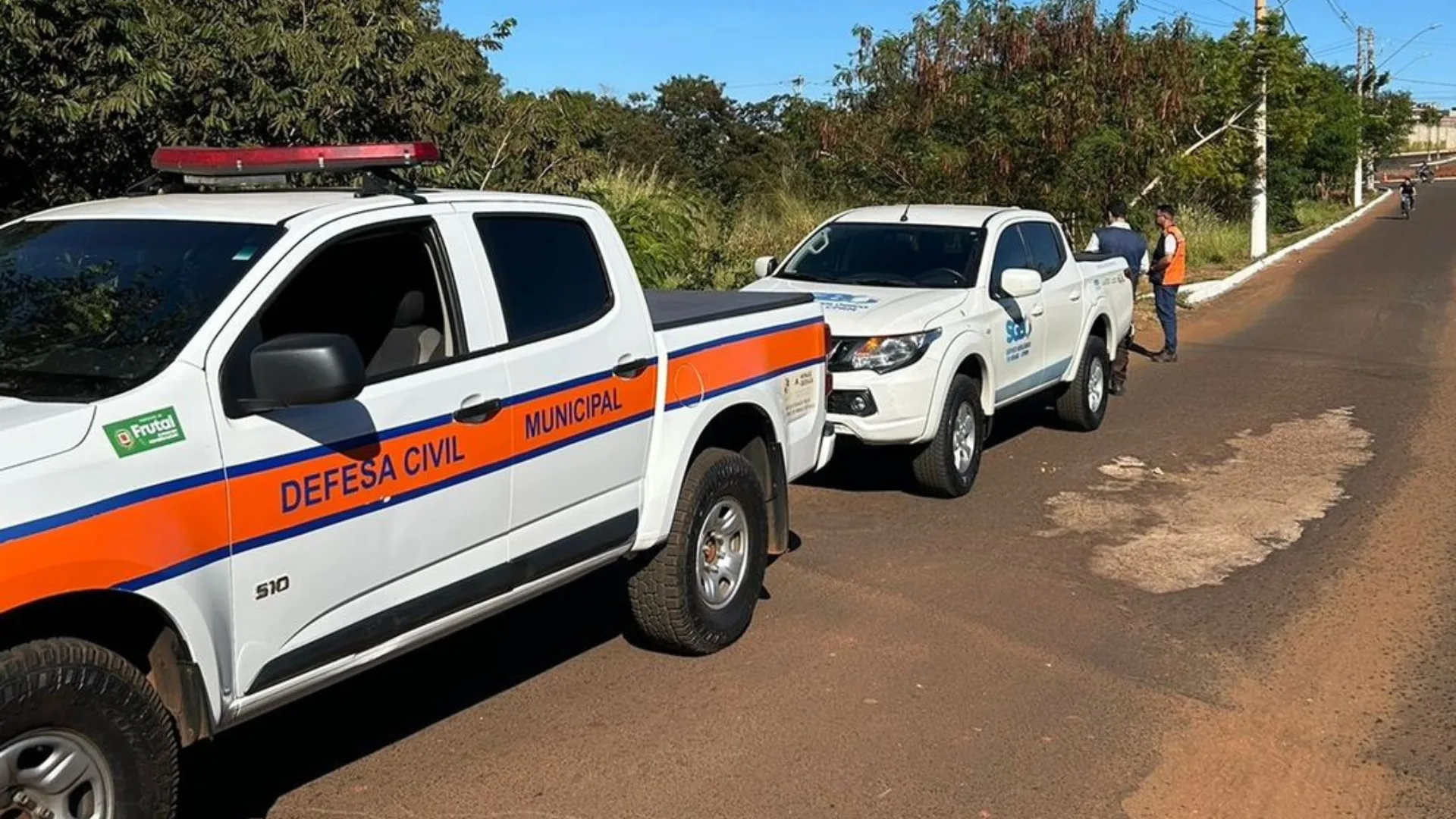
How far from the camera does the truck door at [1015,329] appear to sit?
9.27m

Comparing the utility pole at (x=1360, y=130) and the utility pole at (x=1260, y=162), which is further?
the utility pole at (x=1360, y=130)

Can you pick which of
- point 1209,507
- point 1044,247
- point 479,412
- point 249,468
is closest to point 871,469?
point 1209,507

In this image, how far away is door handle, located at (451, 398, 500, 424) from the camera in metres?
4.30

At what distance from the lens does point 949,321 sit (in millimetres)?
8539

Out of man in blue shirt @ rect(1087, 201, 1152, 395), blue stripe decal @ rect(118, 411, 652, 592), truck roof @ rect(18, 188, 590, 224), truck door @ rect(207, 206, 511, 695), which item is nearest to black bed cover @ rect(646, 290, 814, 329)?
blue stripe decal @ rect(118, 411, 652, 592)

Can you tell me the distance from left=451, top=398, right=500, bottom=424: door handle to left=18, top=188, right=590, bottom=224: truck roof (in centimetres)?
69

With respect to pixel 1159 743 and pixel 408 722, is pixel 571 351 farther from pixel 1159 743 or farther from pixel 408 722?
pixel 1159 743

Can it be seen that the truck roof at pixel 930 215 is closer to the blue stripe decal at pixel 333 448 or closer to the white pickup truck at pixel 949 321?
the white pickup truck at pixel 949 321

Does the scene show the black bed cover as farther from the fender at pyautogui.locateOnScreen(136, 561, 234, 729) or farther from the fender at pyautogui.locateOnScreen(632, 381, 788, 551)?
the fender at pyautogui.locateOnScreen(136, 561, 234, 729)

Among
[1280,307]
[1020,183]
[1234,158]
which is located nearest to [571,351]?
[1020,183]

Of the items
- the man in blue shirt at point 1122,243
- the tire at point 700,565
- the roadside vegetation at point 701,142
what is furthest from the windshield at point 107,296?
the man in blue shirt at point 1122,243

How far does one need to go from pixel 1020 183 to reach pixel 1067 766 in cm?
1467

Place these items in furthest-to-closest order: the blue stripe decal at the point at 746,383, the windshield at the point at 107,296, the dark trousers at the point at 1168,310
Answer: the dark trousers at the point at 1168,310
the blue stripe decal at the point at 746,383
the windshield at the point at 107,296

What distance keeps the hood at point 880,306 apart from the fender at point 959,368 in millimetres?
205
